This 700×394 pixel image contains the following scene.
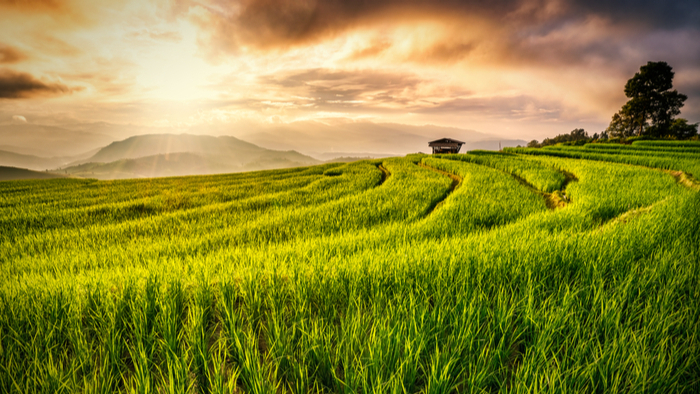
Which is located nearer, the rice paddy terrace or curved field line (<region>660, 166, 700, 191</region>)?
the rice paddy terrace

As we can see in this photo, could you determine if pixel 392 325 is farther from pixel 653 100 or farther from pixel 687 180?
pixel 653 100

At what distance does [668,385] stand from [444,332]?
0.98 metres

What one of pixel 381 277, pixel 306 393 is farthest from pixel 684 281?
pixel 306 393

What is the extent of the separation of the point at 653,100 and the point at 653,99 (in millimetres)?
161

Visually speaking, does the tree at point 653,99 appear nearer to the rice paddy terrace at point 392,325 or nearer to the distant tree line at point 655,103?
the distant tree line at point 655,103

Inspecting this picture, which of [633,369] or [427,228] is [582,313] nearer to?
[633,369]

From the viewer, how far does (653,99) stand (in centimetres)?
4172

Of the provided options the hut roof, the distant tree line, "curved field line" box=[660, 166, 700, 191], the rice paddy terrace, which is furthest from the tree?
the rice paddy terrace

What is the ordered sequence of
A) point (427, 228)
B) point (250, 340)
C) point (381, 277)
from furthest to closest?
point (427, 228), point (381, 277), point (250, 340)

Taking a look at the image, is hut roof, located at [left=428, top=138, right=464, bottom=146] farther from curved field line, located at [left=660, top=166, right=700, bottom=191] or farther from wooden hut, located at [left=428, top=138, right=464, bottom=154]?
curved field line, located at [left=660, top=166, right=700, bottom=191]

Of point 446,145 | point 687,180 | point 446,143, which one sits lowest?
point 687,180

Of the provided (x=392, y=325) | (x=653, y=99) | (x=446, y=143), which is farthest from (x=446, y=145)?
(x=392, y=325)

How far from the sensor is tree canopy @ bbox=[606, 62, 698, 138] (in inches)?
1599

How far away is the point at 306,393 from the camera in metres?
1.25
